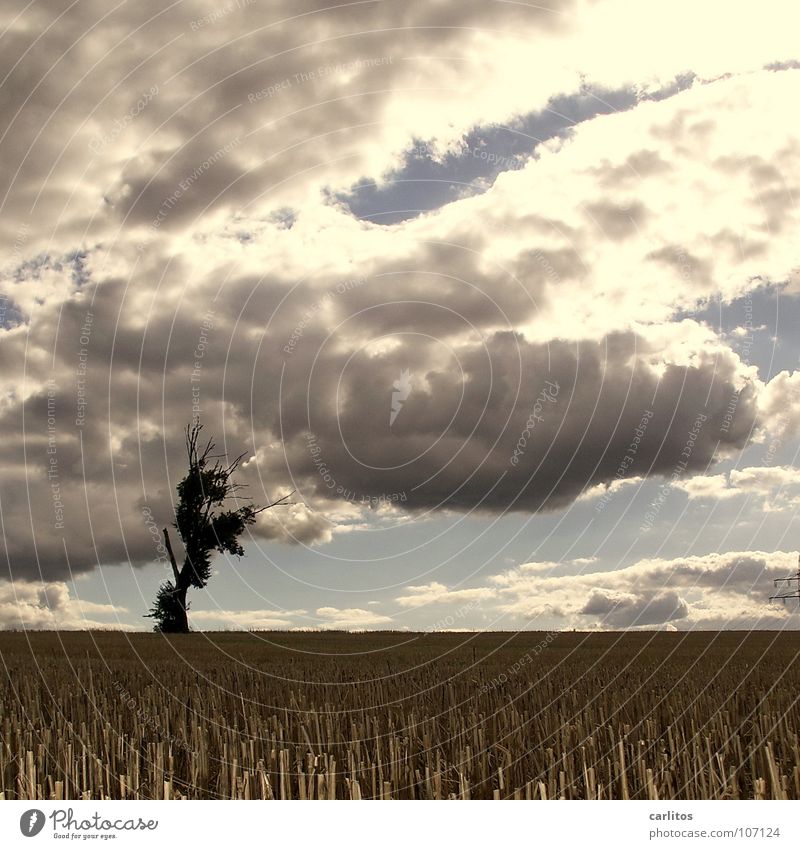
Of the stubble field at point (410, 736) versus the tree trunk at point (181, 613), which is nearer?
the stubble field at point (410, 736)

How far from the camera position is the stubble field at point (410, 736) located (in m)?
6.12

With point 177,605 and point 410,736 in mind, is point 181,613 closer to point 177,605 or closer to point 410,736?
point 177,605

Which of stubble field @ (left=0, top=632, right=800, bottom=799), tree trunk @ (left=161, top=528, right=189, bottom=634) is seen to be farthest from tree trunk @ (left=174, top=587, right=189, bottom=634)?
stubble field @ (left=0, top=632, right=800, bottom=799)

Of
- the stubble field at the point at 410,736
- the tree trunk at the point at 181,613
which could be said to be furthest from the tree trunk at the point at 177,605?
the stubble field at the point at 410,736

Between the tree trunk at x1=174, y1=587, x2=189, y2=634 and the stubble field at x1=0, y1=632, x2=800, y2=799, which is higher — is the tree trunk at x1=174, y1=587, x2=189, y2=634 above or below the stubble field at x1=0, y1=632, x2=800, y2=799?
above

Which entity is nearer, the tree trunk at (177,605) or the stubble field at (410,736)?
the stubble field at (410,736)

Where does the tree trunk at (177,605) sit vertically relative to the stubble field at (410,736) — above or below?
above

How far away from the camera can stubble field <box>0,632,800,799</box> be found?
20.1ft

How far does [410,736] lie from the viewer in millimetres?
7562

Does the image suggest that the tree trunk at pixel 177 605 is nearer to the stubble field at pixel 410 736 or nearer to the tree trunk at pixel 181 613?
the tree trunk at pixel 181 613

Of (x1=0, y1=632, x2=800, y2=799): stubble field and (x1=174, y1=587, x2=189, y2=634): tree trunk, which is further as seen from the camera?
(x1=174, y1=587, x2=189, y2=634): tree trunk

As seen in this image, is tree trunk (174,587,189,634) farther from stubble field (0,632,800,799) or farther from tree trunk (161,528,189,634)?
Result: stubble field (0,632,800,799)
